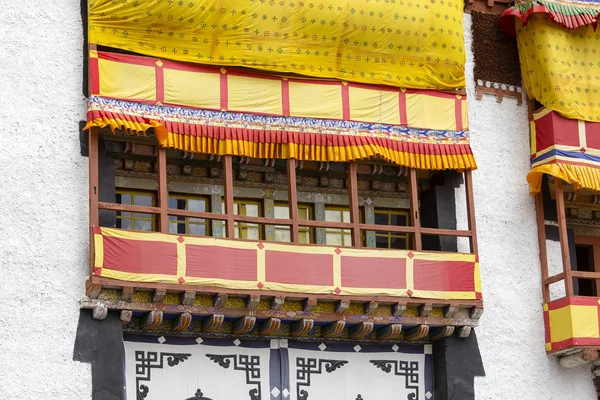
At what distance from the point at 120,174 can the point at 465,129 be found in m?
5.13

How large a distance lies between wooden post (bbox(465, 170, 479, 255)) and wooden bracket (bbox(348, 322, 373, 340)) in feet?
6.48

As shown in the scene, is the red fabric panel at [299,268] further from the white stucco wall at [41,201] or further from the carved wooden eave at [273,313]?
the white stucco wall at [41,201]

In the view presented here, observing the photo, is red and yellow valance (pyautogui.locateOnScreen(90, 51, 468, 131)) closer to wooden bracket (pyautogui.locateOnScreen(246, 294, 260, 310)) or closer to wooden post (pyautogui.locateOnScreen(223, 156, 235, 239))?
wooden post (pyautogui.locateOnScreen(223, 156, 235, 239))

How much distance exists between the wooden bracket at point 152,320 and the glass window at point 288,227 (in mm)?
2628

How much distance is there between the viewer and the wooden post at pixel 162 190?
60.6 feet

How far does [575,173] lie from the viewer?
20906mm

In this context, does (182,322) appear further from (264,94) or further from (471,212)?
(471,212)

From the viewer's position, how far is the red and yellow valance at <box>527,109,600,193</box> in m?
20.9

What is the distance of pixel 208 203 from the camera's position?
20109 millimetres

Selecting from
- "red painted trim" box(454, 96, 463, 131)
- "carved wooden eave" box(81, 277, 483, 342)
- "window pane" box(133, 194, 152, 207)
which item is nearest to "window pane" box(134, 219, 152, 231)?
"window pane" box(133, 194, 152, 207)

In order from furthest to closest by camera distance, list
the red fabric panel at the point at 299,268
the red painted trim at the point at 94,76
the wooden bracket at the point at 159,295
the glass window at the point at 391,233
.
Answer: the glass window at the point at 391,233 → the red fabric panel at the point at 299,268 → the red painted trim at the point at 94,76 → the wooden bracket at the point at 159,295

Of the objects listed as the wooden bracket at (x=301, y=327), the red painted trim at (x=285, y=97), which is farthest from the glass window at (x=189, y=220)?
the wooden bracket at (x=301, y=327)

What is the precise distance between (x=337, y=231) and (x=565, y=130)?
3.78 m

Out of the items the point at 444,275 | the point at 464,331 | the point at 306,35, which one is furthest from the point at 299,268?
the point at 306,35
